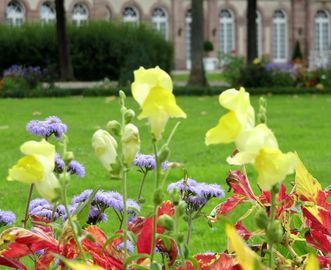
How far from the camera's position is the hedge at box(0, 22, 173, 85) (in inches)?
1072

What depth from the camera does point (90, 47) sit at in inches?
1090

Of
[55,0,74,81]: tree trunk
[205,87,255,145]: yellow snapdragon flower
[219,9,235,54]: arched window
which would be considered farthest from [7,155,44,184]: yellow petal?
[219,9,235,54]: arched window

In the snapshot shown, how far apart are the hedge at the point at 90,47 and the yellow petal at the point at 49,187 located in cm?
2521

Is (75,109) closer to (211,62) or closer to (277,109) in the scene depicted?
(277,109)

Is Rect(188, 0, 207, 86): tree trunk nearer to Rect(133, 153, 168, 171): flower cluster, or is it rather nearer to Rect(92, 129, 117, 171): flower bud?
Rect(133, 153, 168, 171): flower cluster

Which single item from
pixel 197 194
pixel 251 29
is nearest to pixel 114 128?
pixel 197 194

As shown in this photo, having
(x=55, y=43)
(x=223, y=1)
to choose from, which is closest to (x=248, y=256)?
(x=55, y=43)

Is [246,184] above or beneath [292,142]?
above

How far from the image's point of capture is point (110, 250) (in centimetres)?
161

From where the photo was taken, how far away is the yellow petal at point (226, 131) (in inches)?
50.8

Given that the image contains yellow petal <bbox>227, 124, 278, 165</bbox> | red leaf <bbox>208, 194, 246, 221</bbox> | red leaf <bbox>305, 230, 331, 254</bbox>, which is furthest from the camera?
red leaf <bbox>208, 194, 246, 221</bbox>

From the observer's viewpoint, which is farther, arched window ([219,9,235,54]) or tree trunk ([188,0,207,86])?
arched window ([219,9,235,54])

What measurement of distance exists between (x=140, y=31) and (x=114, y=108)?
1367 centimetres

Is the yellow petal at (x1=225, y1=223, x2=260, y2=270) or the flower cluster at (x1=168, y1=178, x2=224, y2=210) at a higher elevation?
the yellow petal at (x1=225, y1=223, x2=260, y2=270)
